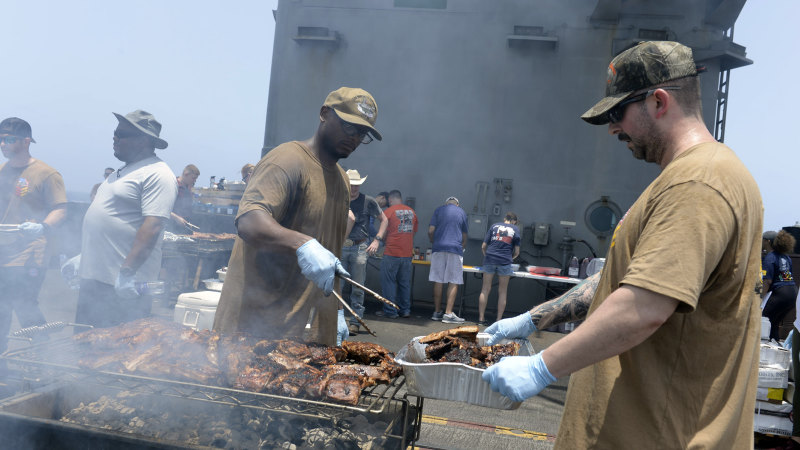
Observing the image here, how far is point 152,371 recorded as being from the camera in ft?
7.29

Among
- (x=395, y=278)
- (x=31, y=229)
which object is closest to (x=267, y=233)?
(x=31, y=229)

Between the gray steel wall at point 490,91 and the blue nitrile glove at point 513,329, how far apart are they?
757 cm

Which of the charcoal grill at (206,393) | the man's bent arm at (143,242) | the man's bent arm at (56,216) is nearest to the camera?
the charcoal grill at (206,393)

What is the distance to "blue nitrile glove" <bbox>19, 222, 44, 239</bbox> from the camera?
4141 mm

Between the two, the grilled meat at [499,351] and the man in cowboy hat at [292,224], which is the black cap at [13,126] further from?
the grilled meat at [499,351]

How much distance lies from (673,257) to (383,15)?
9643 millimetres

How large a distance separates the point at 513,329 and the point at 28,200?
427 centimetres

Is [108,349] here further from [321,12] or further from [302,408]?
[321,12]

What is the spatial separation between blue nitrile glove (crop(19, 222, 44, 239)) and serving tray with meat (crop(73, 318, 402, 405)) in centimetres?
205

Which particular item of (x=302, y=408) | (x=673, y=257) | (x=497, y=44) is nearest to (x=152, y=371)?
(x=302, y=408)

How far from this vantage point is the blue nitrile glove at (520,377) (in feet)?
5.01

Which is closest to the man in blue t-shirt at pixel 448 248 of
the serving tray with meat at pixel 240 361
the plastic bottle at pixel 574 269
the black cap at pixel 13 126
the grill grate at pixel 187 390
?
the plastic bottle at pixel 574 269

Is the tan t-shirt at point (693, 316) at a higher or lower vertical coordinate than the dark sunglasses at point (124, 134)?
lower

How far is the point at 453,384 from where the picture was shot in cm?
178
